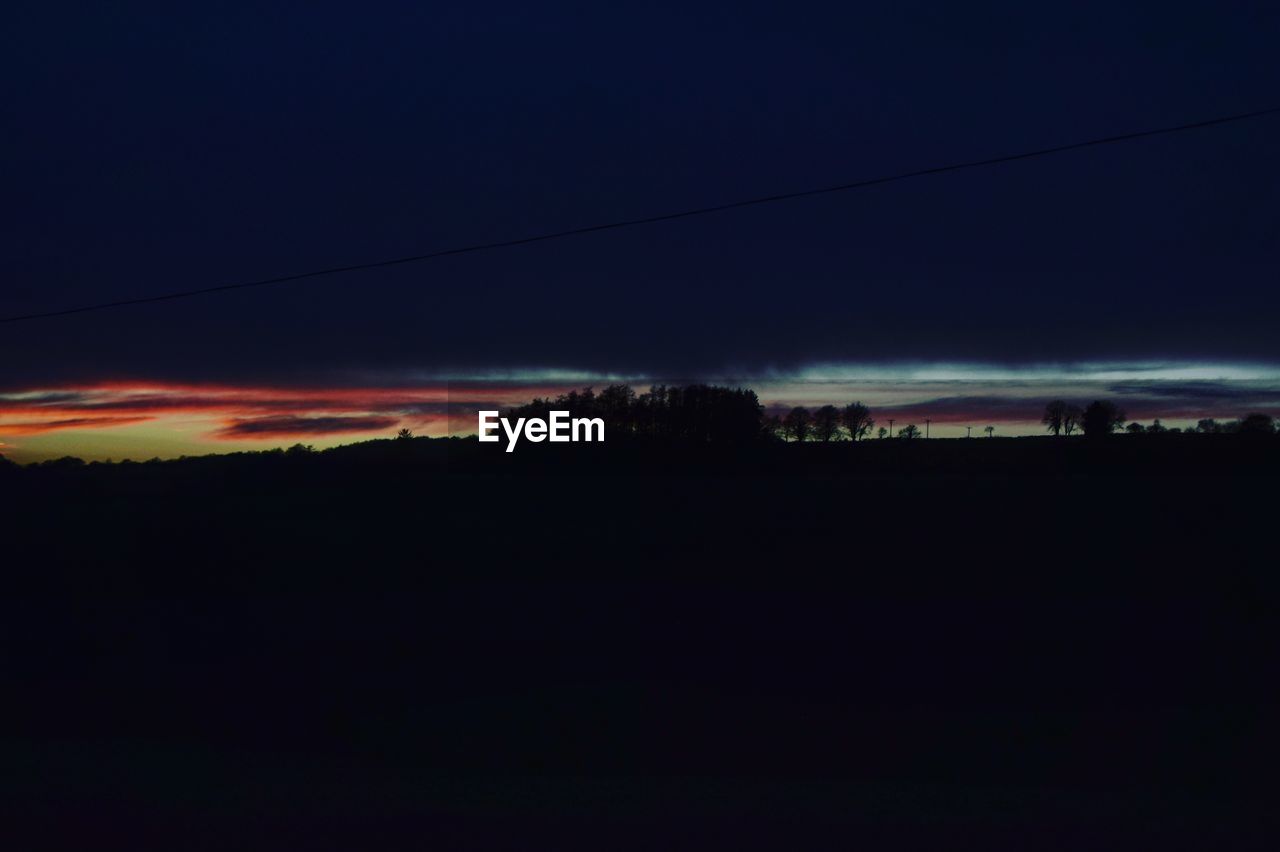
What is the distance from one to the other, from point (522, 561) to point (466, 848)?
444 inches

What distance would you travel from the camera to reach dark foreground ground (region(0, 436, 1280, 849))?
619 cm

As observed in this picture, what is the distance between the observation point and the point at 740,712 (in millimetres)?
9133

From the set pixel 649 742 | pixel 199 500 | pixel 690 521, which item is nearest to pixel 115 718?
pixel 649 742

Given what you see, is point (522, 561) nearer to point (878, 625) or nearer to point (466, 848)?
point (878, 625)

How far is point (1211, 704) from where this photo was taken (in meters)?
9.63

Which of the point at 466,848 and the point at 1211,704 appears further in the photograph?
the point at 1211,704

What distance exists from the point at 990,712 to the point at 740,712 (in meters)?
2.47

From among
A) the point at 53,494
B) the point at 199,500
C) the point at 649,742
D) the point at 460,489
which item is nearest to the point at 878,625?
the point at 649,742

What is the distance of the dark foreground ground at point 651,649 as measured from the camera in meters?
6.19

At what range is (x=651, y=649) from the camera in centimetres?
1212

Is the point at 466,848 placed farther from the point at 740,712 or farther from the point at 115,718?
the point at 115,718

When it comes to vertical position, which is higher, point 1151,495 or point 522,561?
point 1151,495

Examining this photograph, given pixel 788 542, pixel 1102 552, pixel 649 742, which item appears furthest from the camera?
pixel 788 542

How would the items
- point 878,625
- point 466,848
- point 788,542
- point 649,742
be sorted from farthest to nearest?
point 788,542 → point 878,625 → point 649,742 → point 466,848
